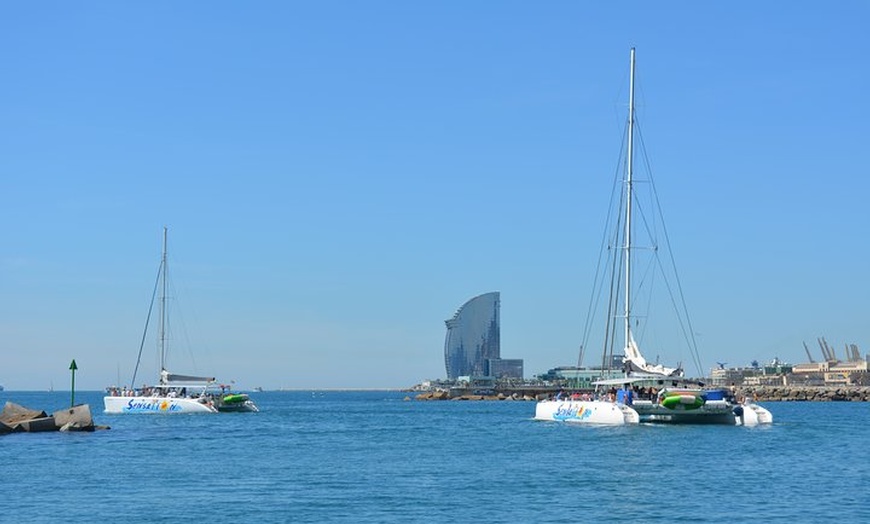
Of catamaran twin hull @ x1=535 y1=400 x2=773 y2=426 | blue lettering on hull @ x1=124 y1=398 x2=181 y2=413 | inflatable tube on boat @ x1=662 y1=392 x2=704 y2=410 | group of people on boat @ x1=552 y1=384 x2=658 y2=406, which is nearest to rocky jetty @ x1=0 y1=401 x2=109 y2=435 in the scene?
blue lettering on hull @ x1=124 y1=398 x2=181 y2=413

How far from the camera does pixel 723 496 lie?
97.5 feet

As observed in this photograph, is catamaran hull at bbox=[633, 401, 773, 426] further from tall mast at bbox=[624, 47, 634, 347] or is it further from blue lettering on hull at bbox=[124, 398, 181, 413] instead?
blue lettering on hull at bbox=[124, 398, 181, 413]

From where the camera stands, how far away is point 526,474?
35.2 metres

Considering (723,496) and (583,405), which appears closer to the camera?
(723,496)

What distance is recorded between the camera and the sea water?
1065 inches

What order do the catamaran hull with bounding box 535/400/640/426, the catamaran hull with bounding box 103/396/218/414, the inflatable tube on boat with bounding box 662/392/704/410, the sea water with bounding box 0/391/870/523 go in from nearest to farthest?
the sea water with bounding box 0/391/870/523
the inflatable tube on boat with bounding box 662/392/704/410
the catamaran hull with bounding box 535/400/640/426
the catamaran hull with bounding box 103/396/218/414

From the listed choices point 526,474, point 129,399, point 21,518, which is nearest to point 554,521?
point 526,474

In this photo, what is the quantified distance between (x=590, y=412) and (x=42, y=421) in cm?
2835

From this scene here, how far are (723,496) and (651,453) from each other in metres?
12.2

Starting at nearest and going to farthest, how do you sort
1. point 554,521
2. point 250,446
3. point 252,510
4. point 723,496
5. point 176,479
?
point 554,521 < point 252,510 < point 723,496 < point 176,479 < point 250,446

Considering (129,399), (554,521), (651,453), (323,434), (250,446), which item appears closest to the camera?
(554,521)

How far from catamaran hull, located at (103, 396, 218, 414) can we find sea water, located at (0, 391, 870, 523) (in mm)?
26632

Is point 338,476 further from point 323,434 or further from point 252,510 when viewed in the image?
point 323,434

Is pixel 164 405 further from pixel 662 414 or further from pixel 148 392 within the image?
pixel 662 414
